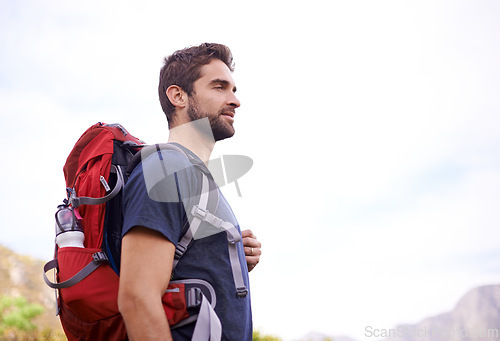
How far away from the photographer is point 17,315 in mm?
9117

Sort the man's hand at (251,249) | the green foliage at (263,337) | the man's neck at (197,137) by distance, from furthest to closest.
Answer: the green foliage at (263,337), the man's neck at (197,137), the man's hand at (251,249)

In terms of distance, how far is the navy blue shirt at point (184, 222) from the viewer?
2.12 meters

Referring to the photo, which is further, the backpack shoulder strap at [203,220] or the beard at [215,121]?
the beard at [215,121]

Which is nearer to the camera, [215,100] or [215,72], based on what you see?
[215,100]

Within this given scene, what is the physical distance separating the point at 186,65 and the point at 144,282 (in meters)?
1.79

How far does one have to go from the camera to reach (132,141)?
2.61 metres

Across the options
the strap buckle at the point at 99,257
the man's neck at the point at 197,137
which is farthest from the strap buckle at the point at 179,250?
the man's neck at the point at 197,137

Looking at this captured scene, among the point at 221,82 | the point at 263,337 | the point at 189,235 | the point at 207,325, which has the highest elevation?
the point at 221,82

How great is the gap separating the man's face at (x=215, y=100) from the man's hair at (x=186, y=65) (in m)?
0.06

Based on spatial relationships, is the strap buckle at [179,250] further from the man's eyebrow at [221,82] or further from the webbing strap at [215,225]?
the man's eyebrow at [221,82]

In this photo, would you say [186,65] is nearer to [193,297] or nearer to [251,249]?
[251,249]

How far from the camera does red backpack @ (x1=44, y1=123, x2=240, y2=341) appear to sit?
2.09m

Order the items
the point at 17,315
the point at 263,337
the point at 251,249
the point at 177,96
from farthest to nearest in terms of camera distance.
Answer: the point at 17,315, the point at 263,337, the point at 177,96, the point at 251,249

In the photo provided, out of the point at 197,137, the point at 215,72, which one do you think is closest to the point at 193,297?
the point at 197,137
